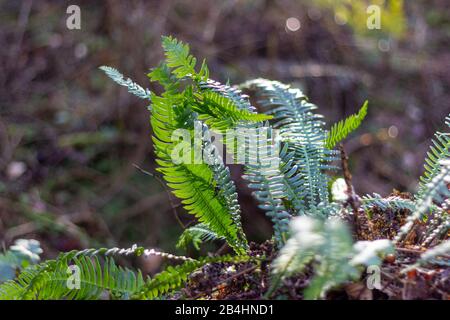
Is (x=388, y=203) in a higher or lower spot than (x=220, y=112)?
lower

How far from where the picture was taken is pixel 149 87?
3580mm

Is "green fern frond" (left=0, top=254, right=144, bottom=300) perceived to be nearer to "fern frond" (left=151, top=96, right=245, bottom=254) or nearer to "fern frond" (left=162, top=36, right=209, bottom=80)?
"fern frond" (left=151, top=96, right=245, bottom=254)

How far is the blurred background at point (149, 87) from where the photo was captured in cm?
354

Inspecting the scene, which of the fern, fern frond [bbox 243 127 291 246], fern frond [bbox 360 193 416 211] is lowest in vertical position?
the fern

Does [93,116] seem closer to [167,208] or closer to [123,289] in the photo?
[167,208]

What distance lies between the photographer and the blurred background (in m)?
3.54

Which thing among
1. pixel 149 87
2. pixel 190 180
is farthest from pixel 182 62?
pixel 149 87

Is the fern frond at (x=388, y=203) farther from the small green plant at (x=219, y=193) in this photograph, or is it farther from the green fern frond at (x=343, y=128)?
the green fern frond at (x=343, y=128)

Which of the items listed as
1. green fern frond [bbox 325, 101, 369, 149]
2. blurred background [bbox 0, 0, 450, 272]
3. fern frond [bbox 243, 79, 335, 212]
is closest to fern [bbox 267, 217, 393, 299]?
fern frond [bbox 243, 79, 335, 212]

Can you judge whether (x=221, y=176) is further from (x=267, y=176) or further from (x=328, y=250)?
(x=328, y=250)

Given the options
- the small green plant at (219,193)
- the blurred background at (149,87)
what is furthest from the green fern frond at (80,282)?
the blurred background at (149,87)

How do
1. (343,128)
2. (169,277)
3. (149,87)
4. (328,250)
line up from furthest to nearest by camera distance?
1. (149,87)
2. (343,128)
3. (169,277)
4. (328,250)

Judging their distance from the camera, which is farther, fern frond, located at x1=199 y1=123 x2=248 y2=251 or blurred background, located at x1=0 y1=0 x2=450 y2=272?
blurred background, located at x1=0 y1=0 x2=450 y2=272
